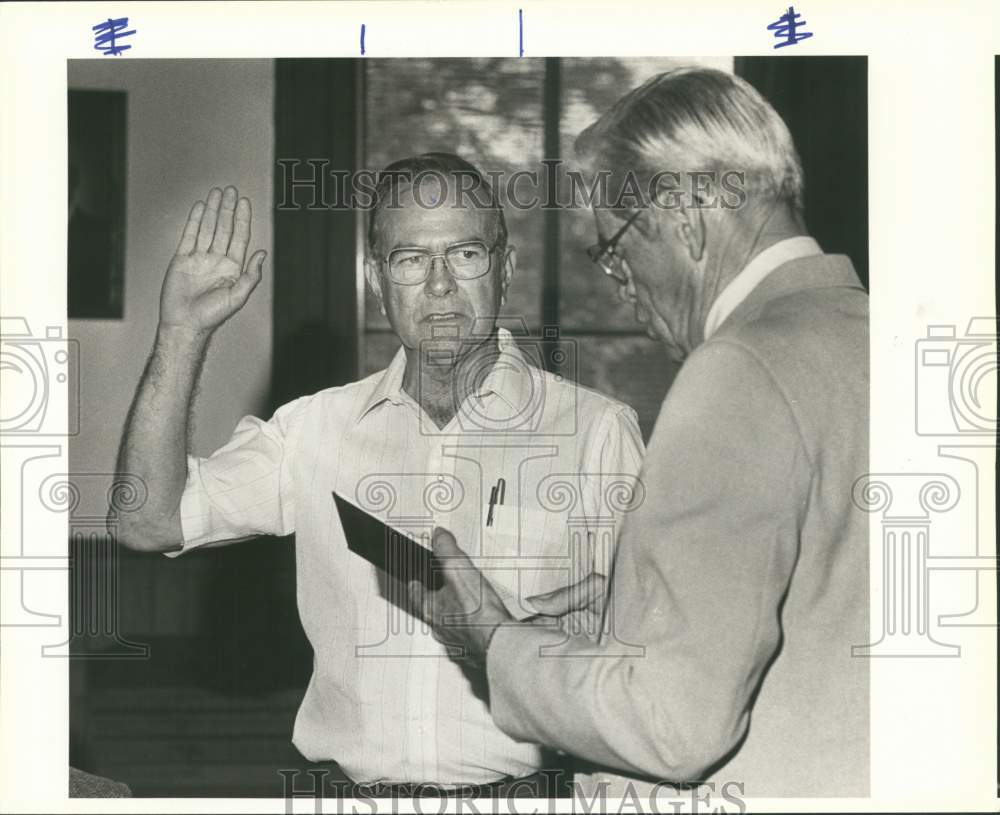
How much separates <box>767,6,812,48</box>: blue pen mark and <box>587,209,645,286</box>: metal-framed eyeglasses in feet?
2.11

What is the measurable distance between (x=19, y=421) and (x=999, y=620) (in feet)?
9.11

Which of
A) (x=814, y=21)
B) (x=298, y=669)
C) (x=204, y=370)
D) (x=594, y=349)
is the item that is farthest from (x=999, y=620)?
(x=204, y=370)

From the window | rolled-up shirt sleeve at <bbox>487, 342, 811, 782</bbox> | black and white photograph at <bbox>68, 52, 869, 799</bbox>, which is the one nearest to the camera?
rolled-up shirt sleeve at <bbox>487, 342, 811, 782</bbox>

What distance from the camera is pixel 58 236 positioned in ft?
10.9

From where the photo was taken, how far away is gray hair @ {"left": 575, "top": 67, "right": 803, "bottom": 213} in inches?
124

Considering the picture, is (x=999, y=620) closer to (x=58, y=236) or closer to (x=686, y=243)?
(x=686, y=243)

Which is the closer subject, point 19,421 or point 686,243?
point 686,243

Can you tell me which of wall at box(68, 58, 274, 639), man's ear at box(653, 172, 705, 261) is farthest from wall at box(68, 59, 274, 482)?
man's ear at box(653, 172, 705, 261)

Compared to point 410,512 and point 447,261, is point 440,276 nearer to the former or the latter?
point 447,261

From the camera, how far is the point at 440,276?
321 cm

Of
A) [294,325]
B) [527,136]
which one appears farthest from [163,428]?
[527,136]

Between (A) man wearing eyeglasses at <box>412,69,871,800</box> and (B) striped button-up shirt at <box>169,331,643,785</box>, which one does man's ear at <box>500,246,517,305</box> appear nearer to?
(B) striped button-up shirt at <box>169,331,643,785</box>

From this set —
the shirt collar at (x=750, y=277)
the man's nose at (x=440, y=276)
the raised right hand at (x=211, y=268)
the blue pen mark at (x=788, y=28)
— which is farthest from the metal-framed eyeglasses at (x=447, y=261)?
the blue pen mark at (x=788, y=28)

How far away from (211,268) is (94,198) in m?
0.39
